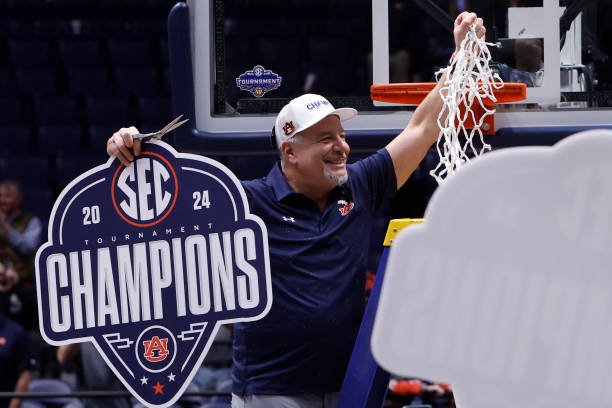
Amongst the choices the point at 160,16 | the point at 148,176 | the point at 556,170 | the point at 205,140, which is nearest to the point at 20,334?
the point at 205,140

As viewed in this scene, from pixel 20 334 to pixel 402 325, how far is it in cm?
397

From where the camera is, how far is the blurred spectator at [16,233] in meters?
5.35

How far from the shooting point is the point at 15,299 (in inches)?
201

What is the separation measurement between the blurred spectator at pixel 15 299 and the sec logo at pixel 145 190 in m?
3.19

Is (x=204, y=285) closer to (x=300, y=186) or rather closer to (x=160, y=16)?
(x=300, y=186)

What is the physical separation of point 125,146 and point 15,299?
334 cm

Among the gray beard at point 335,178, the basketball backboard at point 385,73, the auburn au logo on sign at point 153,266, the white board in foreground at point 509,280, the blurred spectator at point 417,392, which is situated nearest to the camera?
the white board in foreground at point 509,280

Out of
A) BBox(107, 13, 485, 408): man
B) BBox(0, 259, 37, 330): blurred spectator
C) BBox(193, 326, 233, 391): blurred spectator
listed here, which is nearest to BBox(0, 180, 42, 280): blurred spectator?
BBox(0, 259, 37, 330): blurred spectator

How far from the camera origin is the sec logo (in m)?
2.02

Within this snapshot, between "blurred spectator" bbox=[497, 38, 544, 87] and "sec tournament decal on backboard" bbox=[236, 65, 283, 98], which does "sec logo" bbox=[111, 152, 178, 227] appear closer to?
"sec tournament decal on backboard" bbox=[236, 65, 283, 98]

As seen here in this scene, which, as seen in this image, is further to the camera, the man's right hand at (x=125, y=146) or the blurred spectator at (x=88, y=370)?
the blurred spectator at (x=88, y=370)

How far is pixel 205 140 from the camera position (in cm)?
296

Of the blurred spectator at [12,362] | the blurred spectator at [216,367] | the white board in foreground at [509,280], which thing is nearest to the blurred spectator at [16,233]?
the blurred spectator at [12,362]

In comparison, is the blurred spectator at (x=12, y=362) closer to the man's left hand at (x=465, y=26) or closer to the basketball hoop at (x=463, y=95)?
the basketball hoop at (x=463, y=95)
